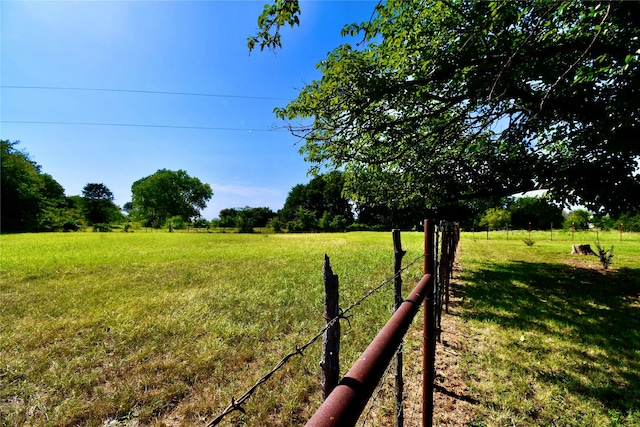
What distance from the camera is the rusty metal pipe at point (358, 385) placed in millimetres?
633

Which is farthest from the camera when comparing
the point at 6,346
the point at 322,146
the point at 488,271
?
the point at 488,271

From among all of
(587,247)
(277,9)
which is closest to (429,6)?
(277,9)

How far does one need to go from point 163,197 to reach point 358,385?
232ft

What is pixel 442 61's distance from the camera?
4.82 meters

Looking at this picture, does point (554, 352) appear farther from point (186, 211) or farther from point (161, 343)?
point (186, 211)

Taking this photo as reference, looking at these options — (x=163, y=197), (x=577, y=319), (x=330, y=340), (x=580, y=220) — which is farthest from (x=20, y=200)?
(x=580, y=220)

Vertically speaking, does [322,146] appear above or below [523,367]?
above

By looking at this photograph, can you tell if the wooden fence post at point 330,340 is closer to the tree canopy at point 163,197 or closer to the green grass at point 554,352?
the green grass at point 554,352

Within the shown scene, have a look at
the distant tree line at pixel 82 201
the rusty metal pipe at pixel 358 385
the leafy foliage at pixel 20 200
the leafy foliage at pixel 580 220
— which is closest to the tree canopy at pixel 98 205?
the distant tree line at pixel 82 201

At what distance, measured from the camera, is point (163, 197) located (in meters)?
61.7

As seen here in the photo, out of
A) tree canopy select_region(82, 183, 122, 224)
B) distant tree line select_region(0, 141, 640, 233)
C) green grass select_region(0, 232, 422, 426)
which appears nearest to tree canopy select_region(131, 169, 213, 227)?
distant tree line select_region(0, 141, 640, 233)

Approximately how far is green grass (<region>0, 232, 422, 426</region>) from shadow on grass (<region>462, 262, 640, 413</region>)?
7.92ft

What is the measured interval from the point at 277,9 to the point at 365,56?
3781 millimetres

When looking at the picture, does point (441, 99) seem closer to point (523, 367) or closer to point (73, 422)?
point (523, 367)
